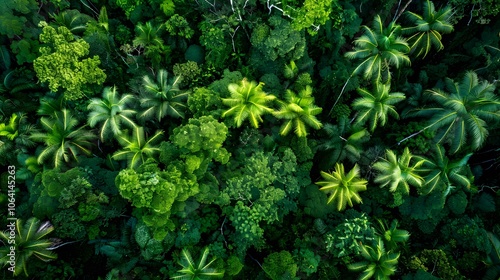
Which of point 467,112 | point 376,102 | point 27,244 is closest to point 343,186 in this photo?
point 376,102

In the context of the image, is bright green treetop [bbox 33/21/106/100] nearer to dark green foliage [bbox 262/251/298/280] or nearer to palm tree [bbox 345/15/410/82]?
dark green foliage [bbox 262/251/298/280]

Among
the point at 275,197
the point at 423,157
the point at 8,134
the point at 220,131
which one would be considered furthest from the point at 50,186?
the point at 423,157

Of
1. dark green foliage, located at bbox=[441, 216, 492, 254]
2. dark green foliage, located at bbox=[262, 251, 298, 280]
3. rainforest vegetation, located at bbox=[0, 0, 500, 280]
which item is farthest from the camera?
dark green foliage, located at bbox=[441, 216, 492, 254]

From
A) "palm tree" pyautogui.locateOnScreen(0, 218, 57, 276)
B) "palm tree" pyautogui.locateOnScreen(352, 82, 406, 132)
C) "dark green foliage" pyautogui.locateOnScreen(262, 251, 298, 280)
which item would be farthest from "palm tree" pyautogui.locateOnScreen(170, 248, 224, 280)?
"palm tree" pyautogui.locateOnScreen(352, 82, 406, 132)

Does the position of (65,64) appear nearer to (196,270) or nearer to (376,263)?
(196,270)

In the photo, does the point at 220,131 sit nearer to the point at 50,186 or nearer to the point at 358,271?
the point at 50,186

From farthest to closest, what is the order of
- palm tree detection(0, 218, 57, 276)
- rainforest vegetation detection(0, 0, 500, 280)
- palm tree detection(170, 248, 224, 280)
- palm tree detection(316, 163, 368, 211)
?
palm tree detection(316, 163, 368, 211) → rainforest vegetation detection(0, 0, 500, 280) → palm tree detection(170, 248, 224, 280) → palm tree detection(0, 218, 57, 276)
